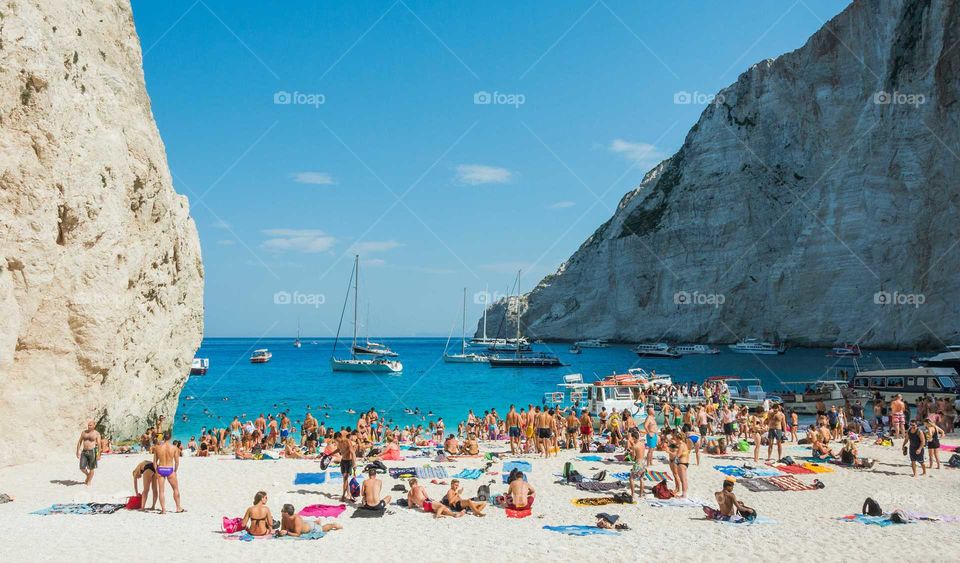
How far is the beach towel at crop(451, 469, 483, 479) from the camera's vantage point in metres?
16.0

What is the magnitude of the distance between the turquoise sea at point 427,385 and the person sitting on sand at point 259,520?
2318 centimetres

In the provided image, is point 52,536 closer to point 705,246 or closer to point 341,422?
point 341,422

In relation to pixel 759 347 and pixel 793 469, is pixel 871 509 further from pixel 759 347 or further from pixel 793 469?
pixel 759 347

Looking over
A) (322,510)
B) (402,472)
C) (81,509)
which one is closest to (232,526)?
(322,510)

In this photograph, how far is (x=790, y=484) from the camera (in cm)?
1491

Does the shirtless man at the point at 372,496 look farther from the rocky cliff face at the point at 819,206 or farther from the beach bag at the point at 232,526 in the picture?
the rocky cliff face at the point at 819,206

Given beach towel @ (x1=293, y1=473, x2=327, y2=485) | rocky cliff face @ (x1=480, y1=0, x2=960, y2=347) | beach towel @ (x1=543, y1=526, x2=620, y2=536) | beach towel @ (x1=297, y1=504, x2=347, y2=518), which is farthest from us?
rocky cliff face @ (x1=480, y1=0, x2=960, y2=347)

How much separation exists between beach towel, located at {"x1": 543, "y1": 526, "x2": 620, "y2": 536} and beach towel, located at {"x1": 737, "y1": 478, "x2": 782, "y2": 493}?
213 inches

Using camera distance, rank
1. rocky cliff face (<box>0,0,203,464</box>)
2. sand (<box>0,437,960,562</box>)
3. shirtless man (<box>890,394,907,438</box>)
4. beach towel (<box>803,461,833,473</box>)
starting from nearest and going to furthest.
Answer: sand (<box>0,437,960,562</box>) < rocky cliff face (<box>0,0,203,464</box>) < beach towel (<box>803,461,833,473</box>) < shirtless man (<box>890,394,907,438</box>)

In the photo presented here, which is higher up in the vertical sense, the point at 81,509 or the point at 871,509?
the point at 871,509

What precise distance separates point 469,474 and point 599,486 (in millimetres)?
3394

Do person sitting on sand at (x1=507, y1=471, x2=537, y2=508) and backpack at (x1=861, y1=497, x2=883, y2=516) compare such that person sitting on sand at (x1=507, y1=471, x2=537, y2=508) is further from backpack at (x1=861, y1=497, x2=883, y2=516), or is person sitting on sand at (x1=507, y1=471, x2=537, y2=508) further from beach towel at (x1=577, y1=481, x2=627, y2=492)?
backpack at (x1=861, y1=497, x2=883, y2=516)

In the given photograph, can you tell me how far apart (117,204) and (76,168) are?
224 cm

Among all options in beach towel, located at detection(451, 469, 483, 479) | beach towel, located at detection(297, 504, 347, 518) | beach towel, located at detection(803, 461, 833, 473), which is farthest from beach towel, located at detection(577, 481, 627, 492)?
beach towel, located at detection(803, 461, 833, 473)
